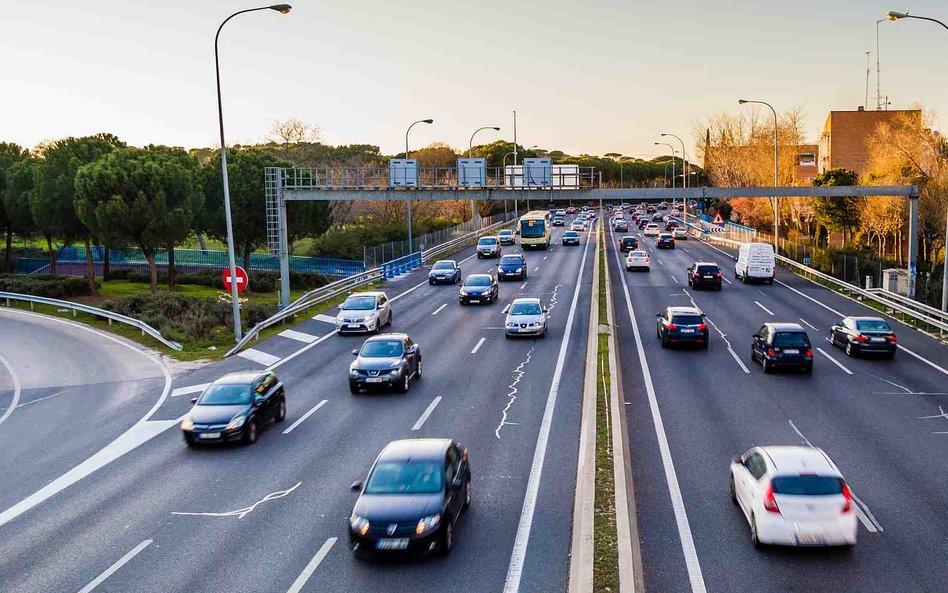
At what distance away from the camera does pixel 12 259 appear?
196ft

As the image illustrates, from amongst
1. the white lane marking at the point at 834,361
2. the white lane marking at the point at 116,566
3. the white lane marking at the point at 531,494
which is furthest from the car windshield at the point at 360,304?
the white lane marking at the point at 116,566

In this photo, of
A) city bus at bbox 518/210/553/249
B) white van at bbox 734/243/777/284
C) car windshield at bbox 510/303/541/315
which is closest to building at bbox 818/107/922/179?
city bus at bbox 518/210/553/249

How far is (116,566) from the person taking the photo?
12.8m

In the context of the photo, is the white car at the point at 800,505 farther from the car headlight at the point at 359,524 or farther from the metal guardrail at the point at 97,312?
the metal guardrail at the point at 97,312

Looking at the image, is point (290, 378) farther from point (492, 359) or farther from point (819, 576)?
point (819, 576)

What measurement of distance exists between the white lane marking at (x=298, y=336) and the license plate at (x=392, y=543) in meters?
21.4

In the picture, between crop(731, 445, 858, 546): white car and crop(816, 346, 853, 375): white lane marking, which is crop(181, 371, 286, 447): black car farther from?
crop(816, 346, 853, 375): white lane marking

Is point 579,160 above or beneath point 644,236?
above

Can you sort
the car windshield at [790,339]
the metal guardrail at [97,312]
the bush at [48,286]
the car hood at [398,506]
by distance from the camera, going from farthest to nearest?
the bush at [48,286], the metal guardrail at [97,312], the car windshield at [790,339], the car hood at [398,506]

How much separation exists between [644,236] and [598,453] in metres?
76.0

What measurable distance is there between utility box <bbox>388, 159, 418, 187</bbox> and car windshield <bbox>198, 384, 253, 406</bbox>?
31.5 meters

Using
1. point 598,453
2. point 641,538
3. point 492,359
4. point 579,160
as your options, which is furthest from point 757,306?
point 579,160

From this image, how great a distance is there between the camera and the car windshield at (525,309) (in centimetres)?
3280

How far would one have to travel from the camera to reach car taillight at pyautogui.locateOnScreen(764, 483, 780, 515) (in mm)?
12594
